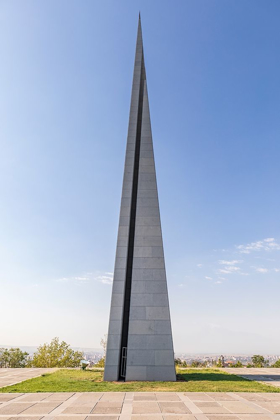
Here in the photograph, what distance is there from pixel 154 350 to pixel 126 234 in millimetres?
6940

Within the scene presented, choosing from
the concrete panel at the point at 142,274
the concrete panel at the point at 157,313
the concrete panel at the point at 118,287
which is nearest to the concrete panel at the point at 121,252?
the concrete panel at the point at 142,274

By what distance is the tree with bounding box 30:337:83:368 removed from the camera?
29848 mm

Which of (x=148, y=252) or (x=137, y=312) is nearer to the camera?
(x=137, y=312)

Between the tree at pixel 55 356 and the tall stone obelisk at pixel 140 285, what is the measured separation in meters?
19.5

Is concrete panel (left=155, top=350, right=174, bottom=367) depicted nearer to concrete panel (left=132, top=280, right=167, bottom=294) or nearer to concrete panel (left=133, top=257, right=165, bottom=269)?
concrete panel (left=132, top=280, right=167, bottom=294)

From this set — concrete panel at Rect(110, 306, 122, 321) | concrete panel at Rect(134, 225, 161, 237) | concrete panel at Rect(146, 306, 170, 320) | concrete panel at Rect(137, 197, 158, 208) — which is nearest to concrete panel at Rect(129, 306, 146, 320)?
concrete panel at Rect(146, 306, 170, 320)

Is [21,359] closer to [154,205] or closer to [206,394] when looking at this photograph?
[154,205]

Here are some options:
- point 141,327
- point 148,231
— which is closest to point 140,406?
point 141,327

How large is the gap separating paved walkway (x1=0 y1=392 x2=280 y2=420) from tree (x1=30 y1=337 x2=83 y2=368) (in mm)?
23348

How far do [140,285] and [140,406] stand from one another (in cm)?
801

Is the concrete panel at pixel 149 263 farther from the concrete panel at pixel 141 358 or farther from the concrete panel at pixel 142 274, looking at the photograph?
the concrete panel at pixel 141 358

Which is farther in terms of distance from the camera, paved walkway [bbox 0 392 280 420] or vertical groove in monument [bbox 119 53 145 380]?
vertical groove in monument [bbox 119 53 145 380]

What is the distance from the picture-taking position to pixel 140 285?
15836 millimetres

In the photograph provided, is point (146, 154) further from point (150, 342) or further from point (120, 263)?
point (150, 342)
